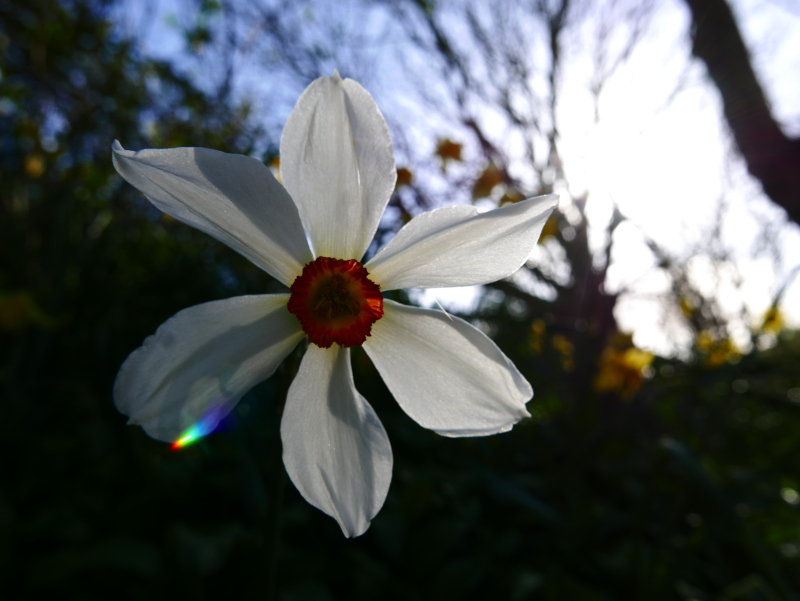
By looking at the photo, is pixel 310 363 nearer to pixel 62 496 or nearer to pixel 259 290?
pixel 62 496

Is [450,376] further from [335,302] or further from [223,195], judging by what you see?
[223,195]

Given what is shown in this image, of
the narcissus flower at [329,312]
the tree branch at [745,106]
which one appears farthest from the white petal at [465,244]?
the tree branch at [745,106]

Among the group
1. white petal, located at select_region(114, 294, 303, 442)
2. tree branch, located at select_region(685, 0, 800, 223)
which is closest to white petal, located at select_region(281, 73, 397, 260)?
white petal, located at select_region(114, 294, 303, 442)

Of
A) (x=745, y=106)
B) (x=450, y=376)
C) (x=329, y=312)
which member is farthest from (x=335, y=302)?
(x=745, y=106)

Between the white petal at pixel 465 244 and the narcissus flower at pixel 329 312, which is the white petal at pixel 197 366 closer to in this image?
the narcissus flower at pixel 329 312

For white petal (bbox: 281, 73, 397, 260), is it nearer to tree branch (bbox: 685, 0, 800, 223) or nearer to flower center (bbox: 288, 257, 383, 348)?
flower center (bbox: 288, 257, 383, 348)

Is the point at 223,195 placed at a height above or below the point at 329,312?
above
